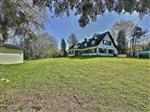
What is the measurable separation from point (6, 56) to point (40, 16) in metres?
20.3

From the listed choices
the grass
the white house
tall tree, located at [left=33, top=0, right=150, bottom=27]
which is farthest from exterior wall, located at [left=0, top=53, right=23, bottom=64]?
tall tree, located at [left=33, top=0, right=150, bottom=27]

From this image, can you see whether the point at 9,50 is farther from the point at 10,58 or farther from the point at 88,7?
the point at 88,7

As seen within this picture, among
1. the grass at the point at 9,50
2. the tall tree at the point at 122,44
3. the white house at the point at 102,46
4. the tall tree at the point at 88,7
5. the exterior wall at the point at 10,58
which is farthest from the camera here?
the tall tree at the point at 122,44

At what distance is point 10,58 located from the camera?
25.3 meters

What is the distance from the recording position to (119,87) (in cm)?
819

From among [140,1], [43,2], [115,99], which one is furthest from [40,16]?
[115,99]

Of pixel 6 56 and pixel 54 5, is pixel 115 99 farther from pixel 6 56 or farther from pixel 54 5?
pixel 6 56

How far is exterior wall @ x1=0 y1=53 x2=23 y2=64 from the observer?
79.2 feet

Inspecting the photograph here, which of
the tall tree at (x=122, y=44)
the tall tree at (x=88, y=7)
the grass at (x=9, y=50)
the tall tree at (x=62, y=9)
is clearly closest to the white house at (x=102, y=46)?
the tall tree at (x=122, y=44)

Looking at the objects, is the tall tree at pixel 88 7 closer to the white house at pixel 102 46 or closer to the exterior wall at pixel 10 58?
the exterior wall at pixel 10 58

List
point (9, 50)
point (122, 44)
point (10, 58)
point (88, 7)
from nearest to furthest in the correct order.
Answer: point (88, 7) < point (9, 50) < point (10, 58) < point (122, 44)

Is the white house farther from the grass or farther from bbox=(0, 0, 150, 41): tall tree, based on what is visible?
bbox=(0, 0, 150, 41): tall tree

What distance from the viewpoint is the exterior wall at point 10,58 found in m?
24.1

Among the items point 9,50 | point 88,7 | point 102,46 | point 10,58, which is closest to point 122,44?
point 102,46
